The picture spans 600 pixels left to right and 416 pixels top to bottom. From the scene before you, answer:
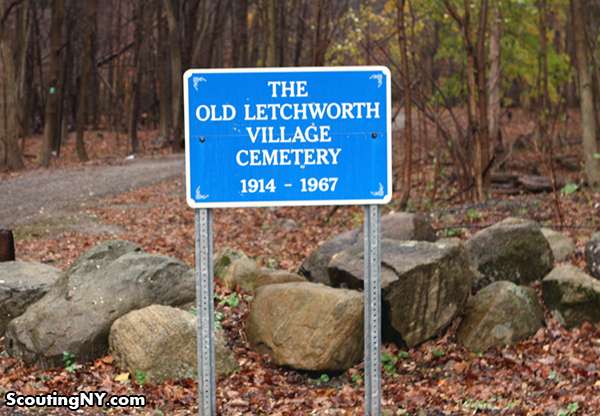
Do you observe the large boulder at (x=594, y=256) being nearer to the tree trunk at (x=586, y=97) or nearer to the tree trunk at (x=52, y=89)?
the tree trunk at (x=586, y=97)

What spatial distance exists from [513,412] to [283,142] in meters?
2.69

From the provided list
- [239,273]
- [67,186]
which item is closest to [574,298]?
[239,273]

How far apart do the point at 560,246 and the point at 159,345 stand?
592cm

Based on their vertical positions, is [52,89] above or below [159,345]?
above

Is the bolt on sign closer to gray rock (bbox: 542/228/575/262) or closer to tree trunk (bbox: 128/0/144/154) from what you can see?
gray rock (bbox: 542/228/575/262)

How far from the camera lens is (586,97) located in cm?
1830

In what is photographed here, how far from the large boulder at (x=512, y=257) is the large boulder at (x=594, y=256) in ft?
1.37

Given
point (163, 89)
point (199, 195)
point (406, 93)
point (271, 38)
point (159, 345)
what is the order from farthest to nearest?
point (163, 89) → point (271, 38) → point (406, 93) → point (159, 345) → point (199, 195)

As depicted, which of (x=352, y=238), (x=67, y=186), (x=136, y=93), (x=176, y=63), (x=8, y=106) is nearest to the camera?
(x=352, y=238)

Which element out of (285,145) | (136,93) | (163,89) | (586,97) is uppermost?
(163,89)

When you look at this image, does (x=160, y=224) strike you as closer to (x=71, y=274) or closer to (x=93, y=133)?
(x=71, y=274)

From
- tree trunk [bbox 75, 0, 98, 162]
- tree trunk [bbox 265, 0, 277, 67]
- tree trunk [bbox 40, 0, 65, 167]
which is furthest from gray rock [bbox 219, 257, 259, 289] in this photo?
tree trunk [bbox 75, 0, 98, 162]

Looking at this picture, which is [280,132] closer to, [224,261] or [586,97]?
[224,261]

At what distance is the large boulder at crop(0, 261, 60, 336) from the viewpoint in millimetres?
9133
